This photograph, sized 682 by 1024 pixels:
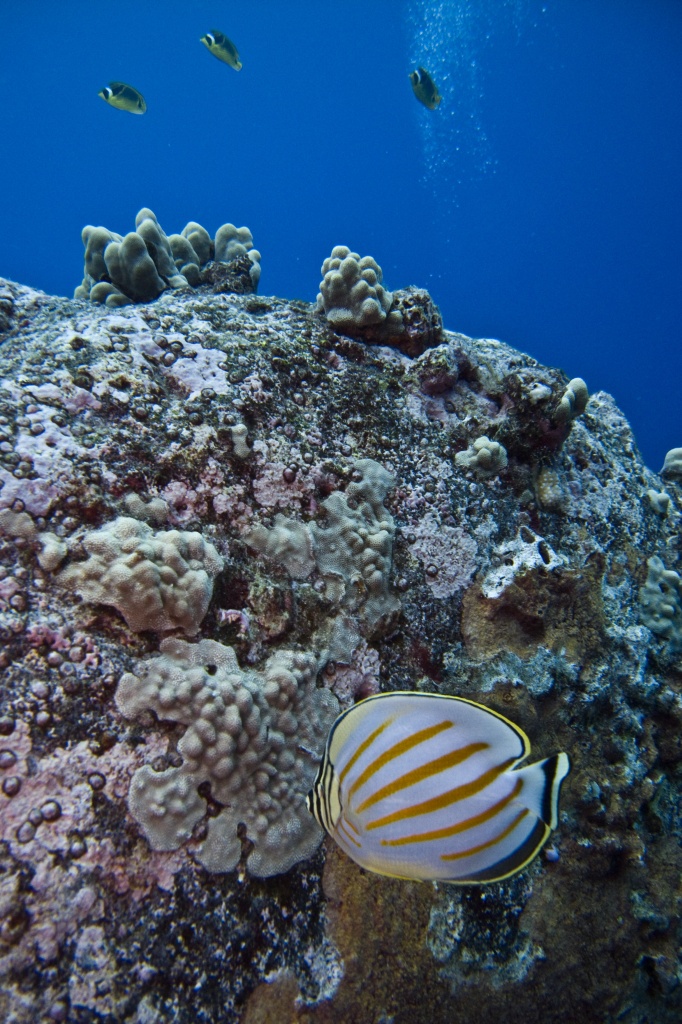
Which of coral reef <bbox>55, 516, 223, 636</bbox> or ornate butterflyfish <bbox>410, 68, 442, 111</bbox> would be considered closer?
coral reef <bbox>55, 516, 223, 636</bbox>

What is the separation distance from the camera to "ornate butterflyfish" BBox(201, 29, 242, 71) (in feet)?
25.2

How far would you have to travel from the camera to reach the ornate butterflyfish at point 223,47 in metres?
7.68

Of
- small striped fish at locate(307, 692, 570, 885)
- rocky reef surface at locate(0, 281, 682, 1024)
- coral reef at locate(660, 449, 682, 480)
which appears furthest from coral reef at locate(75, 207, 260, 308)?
coral reef at locate(660, 449, 682, 480)

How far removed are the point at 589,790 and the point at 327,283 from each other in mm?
3089

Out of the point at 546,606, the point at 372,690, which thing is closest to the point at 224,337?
the point at 372,690

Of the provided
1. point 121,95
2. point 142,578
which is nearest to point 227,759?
point 142,578

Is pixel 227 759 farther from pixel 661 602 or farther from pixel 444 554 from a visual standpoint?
pixel 661 602

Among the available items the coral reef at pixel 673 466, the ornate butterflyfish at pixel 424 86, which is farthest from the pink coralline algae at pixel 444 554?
the ornate butterflyfish at pixel 424 86

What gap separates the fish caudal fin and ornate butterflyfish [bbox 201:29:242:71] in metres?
9.89

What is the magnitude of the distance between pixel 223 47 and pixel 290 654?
378 inches

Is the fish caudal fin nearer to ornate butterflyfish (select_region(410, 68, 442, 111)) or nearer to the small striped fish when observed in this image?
the small striped fish

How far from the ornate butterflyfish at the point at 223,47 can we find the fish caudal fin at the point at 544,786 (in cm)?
989

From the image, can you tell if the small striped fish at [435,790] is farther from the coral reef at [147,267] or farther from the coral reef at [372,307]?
the coral reef at [147,267]

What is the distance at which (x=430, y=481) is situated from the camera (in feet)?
8.89
